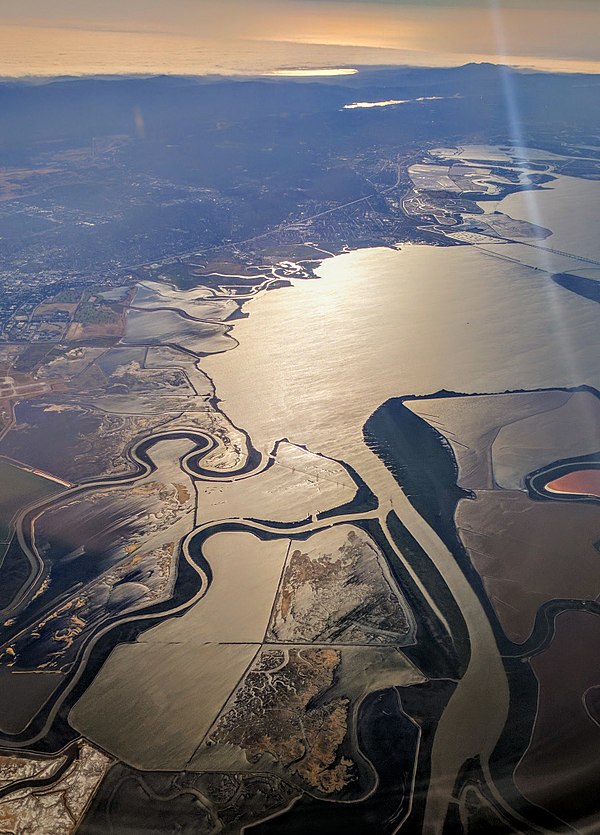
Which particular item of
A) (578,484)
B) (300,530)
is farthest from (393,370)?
(300,530)

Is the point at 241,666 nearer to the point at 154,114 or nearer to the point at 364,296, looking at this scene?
the point at 364,296

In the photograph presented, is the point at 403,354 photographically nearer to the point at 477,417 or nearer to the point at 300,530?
the point at 477,417

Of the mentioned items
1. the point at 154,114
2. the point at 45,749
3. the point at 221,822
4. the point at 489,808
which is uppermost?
the point at 154,114

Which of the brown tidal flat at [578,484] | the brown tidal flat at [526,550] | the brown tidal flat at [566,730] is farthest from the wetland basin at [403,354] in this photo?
the brown tidal flat at [578,484]

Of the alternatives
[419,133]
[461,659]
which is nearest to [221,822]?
[461,659]

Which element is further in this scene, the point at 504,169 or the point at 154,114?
the point at 154,114

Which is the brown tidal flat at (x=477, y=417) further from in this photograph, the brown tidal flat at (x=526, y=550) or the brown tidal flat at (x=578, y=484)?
the brown tidal flat at (x=578, y=484)
